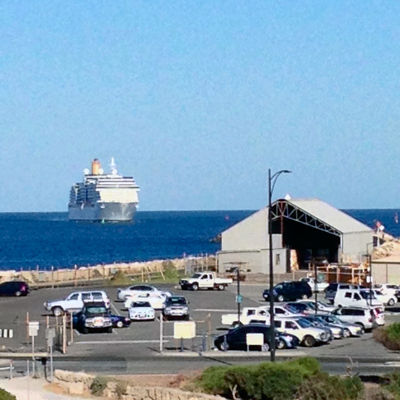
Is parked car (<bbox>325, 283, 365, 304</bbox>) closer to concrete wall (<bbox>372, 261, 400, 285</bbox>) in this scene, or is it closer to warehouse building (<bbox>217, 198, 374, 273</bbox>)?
concrete wall (<bbox>372, 261, 400, 285</bbox>)

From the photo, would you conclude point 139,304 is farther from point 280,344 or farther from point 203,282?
point 203,282

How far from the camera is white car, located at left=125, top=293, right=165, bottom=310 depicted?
188 feet

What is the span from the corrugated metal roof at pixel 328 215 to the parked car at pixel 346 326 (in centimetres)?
3175

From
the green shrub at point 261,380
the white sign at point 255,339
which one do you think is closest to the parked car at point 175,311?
the white sign at point 255,339

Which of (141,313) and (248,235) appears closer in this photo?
(141,313)

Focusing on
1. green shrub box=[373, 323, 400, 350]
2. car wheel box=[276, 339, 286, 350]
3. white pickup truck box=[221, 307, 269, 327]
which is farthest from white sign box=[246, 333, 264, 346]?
green shrub box=[373, 323, 400, 350]

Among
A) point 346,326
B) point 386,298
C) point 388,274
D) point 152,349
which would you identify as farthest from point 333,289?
point 152,349

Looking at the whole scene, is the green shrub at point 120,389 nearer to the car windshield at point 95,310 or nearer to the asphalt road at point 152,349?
the asphalt road at point 152,349

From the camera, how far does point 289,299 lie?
6328cm

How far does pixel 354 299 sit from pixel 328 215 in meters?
25.4

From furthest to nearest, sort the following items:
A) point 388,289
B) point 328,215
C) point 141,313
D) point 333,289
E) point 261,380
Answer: point 328,215
point 333,289
point 388,289
point 141,313
point 261,380

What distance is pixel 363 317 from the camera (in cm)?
4975

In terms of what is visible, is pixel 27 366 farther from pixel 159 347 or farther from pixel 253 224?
pixel 253 224

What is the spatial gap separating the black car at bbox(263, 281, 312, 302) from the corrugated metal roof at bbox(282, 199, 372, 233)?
16215 millimetres
